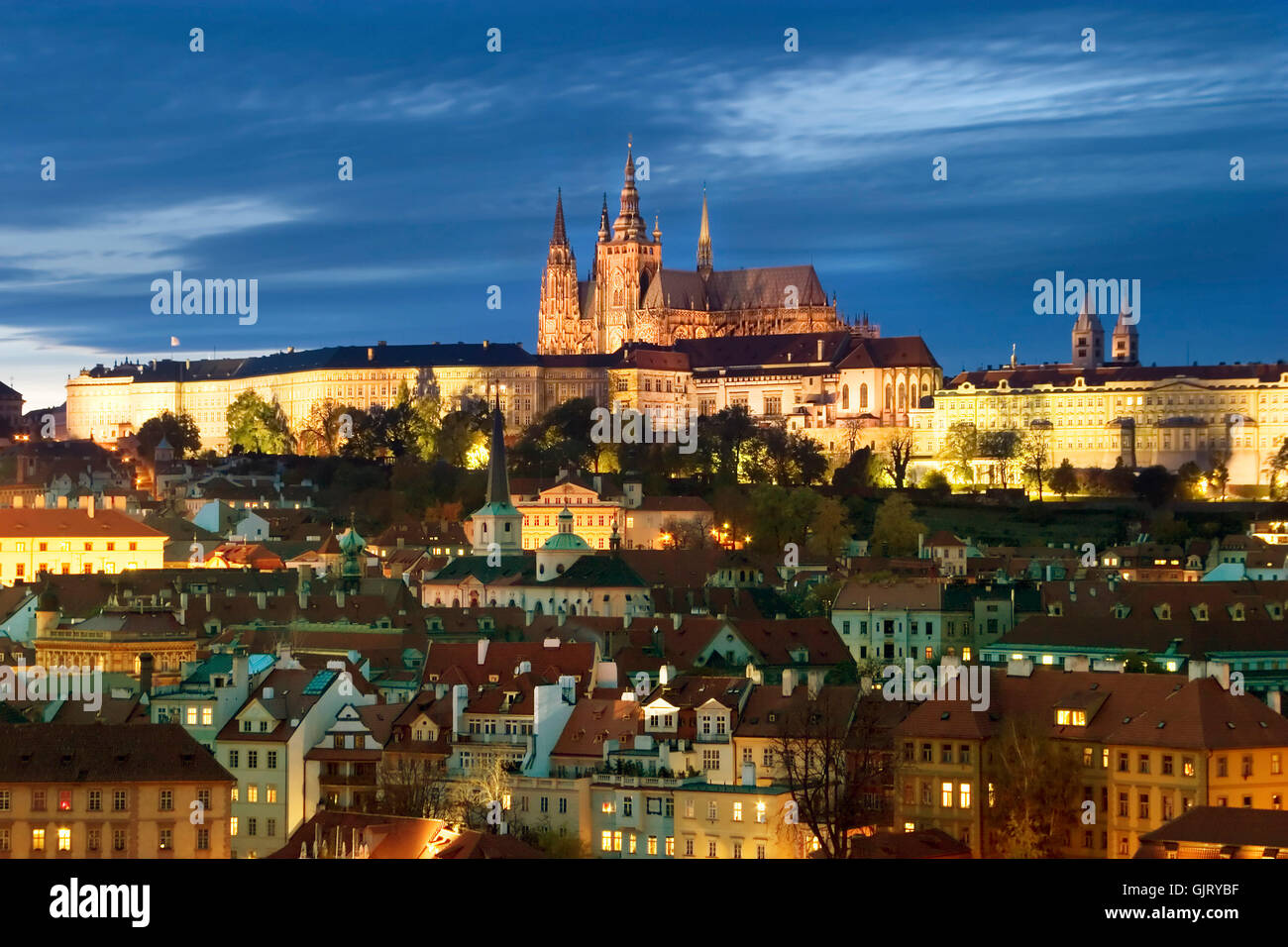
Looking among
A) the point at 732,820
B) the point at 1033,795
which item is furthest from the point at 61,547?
the point at 1033,795

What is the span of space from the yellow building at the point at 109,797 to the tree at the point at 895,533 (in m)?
77.7

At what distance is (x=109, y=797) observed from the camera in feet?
135

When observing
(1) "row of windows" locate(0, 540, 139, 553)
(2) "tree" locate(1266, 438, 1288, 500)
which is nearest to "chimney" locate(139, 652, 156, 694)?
(1) "row of windows" locate(0, 540, 139, 553)

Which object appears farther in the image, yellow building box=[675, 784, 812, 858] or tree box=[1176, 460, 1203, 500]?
tree box=[1176, 460, 1203, 500]

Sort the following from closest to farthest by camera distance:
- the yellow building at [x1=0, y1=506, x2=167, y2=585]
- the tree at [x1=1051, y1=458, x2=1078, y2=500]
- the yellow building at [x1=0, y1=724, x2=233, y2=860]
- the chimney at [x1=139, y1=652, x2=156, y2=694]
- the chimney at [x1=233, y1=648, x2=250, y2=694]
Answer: the yellow building at [x1=0, y1=724, x2=233, y2=860] < the chimney at [x1=233, y1=648, x2=250, y2=694] < the chimney at [x1=139, y1=652, x2=156, y2=694] < the yellow building at [x1=0, y1=506, x2=167, y2=585] < the tree at [x1=1051, y1=458, x2=1078, y2=500]

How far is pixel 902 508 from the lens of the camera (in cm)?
13088

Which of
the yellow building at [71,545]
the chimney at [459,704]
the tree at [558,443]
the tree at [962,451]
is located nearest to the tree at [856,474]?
the tree at [962,451]

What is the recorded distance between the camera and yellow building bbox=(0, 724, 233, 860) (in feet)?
134

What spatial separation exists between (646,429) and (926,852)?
15200 centimetres

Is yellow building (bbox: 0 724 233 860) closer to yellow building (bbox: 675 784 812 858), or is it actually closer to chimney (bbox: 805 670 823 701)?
yellow building (bbox: 675 784 812 858)

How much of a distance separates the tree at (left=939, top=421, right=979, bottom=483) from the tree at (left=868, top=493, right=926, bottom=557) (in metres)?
45.0

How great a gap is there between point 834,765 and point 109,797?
11532 millimetres
